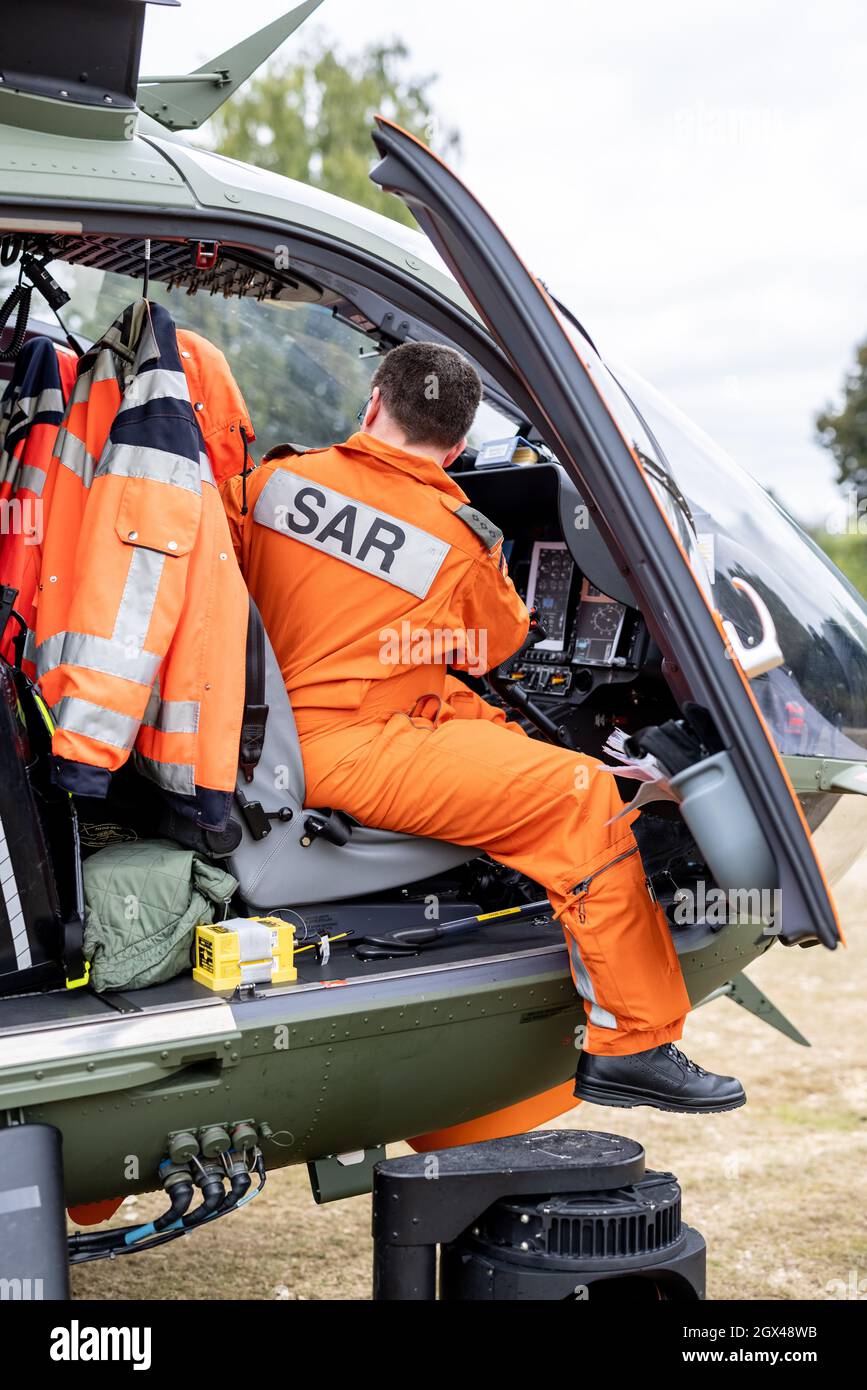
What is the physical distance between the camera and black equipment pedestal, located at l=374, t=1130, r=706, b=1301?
2.65 m

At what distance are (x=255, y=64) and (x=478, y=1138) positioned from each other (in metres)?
2.92

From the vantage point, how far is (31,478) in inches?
123

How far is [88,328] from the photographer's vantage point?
4.08 meters

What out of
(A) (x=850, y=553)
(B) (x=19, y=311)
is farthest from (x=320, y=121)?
(B) (x=19, y=311)

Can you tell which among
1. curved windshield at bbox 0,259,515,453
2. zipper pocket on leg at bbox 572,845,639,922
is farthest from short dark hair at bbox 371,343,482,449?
zipper pocket on leg at bbox 572,845,639,922

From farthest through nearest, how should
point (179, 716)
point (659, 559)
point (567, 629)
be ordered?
1. point (567, 629)
2. point (179, 716)
3. point (659, 559)

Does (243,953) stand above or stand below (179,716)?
below

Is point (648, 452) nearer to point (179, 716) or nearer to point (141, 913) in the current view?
point (179, 716)

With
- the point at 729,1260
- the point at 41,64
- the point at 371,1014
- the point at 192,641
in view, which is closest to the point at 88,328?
the point at 41,64

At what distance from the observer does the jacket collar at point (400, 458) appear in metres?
3.04

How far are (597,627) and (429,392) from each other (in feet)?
3.91

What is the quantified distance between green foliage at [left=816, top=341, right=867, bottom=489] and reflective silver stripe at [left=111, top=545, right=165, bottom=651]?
22.7 m

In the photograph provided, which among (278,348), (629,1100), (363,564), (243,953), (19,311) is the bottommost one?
(629,1100)

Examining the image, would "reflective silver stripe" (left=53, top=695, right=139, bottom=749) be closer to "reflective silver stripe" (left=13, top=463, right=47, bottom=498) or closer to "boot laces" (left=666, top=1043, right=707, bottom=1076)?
"reflective silver stripe" (left=13, top=463, right=47, bottom=498)
